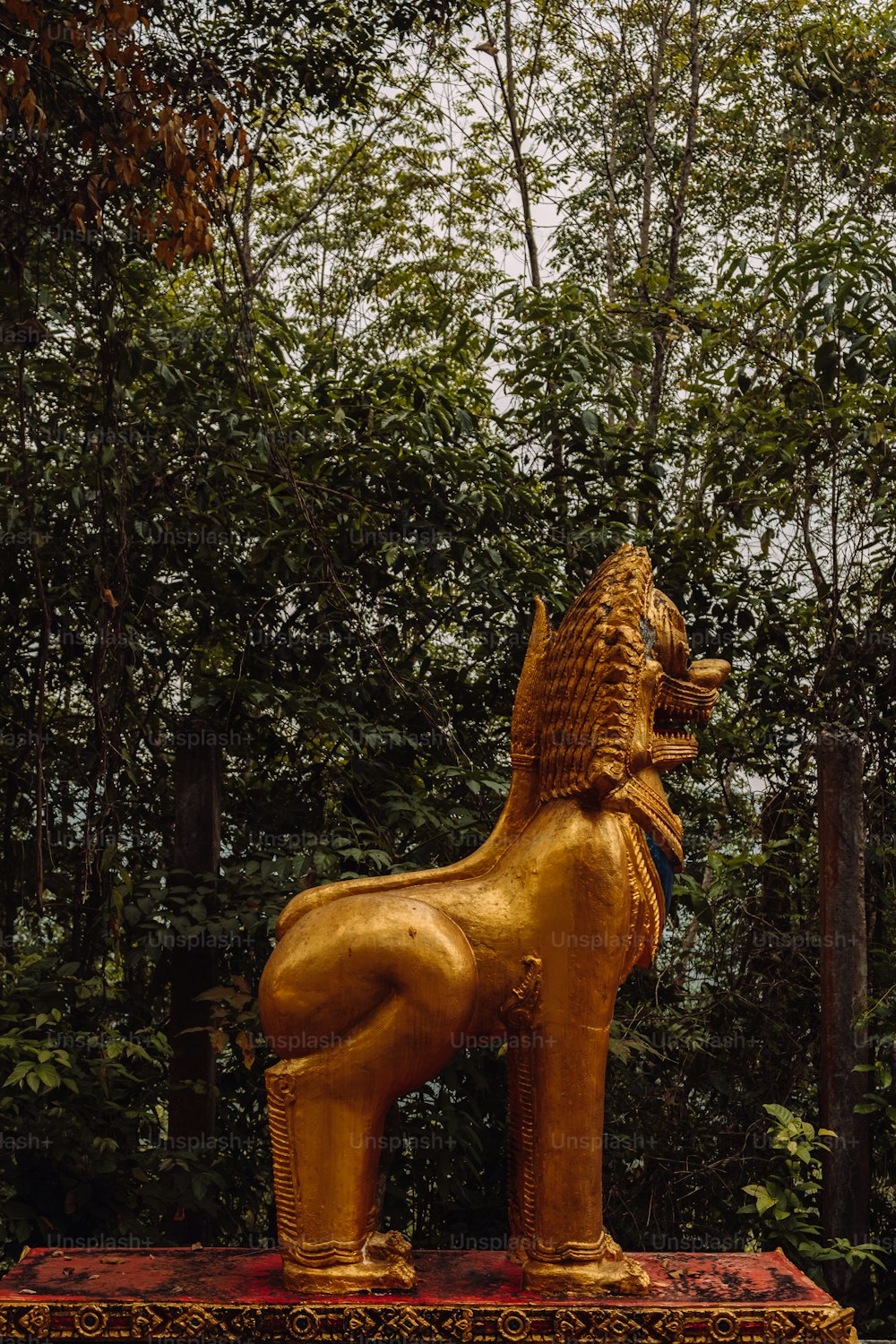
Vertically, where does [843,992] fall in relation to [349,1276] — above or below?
above

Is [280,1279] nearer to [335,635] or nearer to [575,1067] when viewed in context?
[575,1067]

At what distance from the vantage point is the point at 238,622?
472 cm

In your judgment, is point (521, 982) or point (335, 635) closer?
point (521, 982)

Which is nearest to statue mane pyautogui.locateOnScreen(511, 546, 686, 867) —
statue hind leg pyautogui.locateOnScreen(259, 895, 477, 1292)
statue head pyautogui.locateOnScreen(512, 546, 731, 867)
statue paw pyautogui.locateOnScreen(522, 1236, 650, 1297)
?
statue head pyautogui.locateOnScreen(512, 546, 731, 867)

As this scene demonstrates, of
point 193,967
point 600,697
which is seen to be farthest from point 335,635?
point 600,697

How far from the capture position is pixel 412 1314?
2605mm

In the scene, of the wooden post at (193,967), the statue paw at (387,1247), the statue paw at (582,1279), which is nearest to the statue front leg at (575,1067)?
the statue paw at (582,1279)

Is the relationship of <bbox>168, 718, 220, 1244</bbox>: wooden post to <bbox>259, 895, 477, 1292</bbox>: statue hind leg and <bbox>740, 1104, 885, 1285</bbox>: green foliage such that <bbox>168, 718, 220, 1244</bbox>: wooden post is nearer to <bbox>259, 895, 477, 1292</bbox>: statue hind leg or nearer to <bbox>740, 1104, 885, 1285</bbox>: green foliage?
<bbox>259, 895, 477, 1292</bbox>: statue hind leg

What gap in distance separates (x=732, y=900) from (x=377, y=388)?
213cm

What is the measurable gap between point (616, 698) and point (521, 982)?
0.63 metres

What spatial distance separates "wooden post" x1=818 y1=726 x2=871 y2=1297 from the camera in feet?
12.6

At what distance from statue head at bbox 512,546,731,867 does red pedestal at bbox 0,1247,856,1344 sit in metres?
0.92

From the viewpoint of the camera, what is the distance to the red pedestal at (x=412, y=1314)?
261 cm

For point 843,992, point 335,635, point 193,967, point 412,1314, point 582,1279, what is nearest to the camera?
point 412,1314
